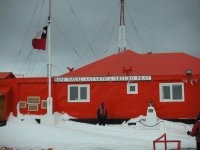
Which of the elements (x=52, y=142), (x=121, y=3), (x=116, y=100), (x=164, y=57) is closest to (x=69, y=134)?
(x=52, y=142)

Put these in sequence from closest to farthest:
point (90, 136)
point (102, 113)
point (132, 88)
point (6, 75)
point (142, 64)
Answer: point (90, 136), point (102, 113), point (132, 88), point (6, 75), point (142, 64)

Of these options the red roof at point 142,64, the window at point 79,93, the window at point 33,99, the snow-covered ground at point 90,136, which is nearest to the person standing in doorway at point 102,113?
the snow-covered ground at point 90,136

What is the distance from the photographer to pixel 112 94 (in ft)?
72.3

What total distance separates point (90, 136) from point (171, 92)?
6.55 metres

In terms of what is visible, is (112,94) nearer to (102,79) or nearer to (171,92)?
(102,79)

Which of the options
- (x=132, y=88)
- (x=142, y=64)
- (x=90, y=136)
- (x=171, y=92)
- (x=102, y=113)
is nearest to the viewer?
(x=90, y=136)

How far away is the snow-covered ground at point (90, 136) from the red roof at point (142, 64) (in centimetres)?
437

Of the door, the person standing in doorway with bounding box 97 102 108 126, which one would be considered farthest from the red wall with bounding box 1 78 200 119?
the person standing in doorway with bounding box 97 102 108 126

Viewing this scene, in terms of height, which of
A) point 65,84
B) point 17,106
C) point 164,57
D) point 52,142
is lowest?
point 52,142

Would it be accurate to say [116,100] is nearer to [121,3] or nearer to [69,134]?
[69,134]

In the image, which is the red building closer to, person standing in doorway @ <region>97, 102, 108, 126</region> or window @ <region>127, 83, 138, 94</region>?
window @ <region>127, 83, 138, 94</region>

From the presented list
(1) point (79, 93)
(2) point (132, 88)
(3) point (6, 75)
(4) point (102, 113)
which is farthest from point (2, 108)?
(2) point (132, 88)

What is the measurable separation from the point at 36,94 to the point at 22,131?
475cm

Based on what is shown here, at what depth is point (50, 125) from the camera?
20984 millimetres
